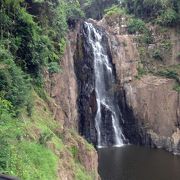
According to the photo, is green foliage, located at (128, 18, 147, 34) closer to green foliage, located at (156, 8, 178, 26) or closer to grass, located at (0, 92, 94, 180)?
green foliage, located at (156, 8, 178, 26)

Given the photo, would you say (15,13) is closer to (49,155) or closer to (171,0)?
(49,155)

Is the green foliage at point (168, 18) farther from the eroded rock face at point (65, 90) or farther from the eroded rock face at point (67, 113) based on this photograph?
the eroded rock face at point (65, 90)

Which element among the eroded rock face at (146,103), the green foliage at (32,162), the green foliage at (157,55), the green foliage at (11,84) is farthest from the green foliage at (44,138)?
the green foliage at (157,55)

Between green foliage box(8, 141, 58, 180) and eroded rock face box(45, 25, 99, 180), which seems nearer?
green foliage box(8, 141, 58, 180)

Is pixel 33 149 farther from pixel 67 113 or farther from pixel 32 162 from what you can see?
pixel 67 113

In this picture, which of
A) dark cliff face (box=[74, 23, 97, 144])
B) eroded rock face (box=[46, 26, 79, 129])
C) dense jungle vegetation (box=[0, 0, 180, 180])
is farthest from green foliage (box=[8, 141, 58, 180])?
dark cliff face (box=[74, 23, 97, 144])

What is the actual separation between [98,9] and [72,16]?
23.0 m

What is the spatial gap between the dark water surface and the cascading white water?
9.57 feet

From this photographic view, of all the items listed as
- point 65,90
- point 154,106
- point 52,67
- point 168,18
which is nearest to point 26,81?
point 52,67

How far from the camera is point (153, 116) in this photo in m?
36.7

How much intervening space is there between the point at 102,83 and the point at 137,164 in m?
11.2

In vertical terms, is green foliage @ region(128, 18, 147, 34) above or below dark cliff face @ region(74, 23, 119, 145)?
above

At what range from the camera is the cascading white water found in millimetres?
35781

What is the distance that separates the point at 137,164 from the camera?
2775 centimetres
